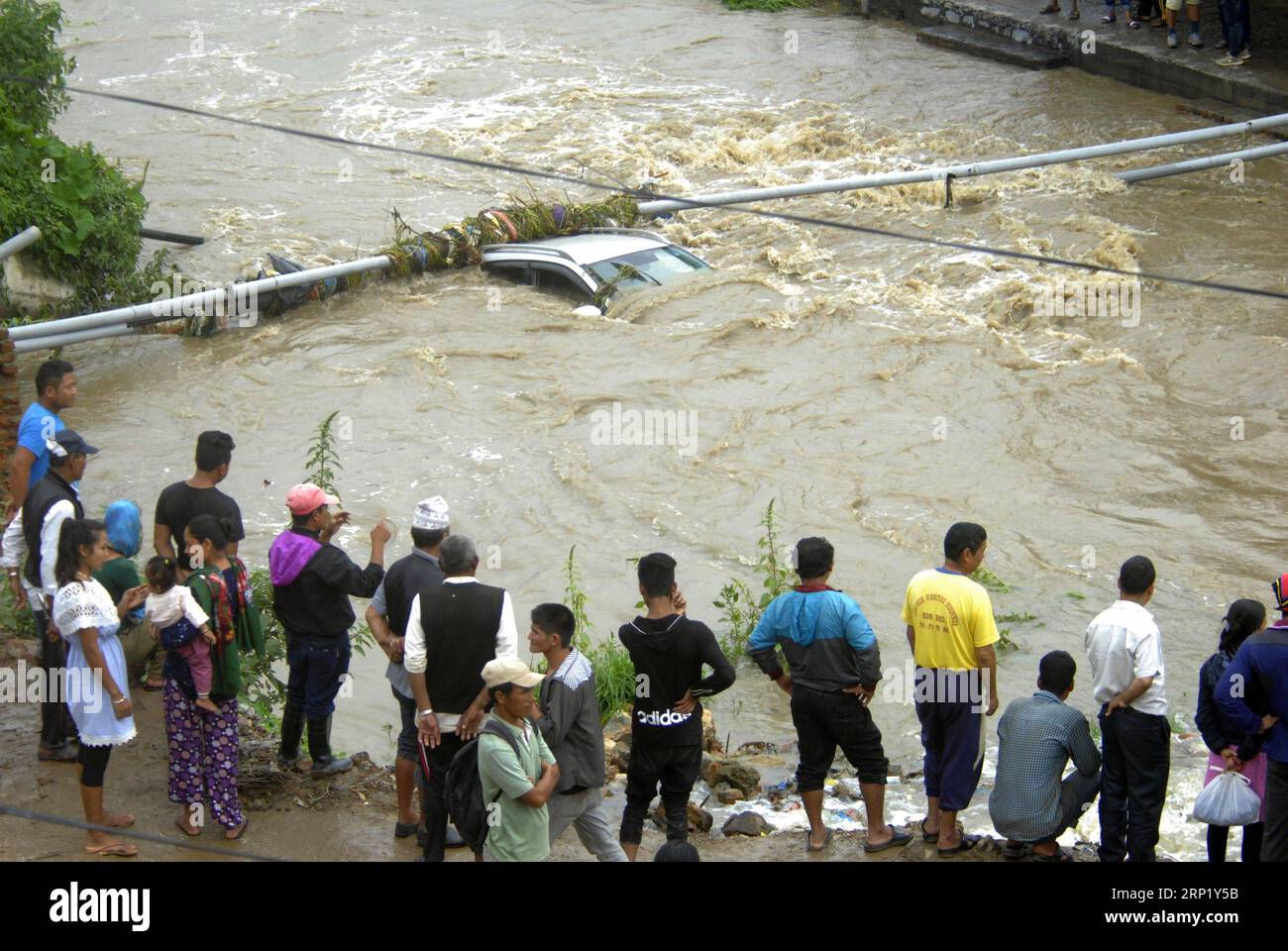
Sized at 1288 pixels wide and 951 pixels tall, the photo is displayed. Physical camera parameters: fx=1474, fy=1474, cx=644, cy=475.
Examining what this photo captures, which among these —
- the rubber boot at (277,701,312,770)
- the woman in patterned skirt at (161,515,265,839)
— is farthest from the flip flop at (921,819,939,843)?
the woman in patterned skirt at (161,515,265,839)

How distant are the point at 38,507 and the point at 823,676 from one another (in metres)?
3.54

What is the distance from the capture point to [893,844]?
614cm

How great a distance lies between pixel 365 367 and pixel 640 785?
840 centimetres

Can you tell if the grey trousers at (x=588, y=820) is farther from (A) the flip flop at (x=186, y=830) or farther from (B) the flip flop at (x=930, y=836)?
(A) the flip flop at (x=186, y=830)

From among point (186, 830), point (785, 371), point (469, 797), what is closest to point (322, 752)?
point (186, 830)

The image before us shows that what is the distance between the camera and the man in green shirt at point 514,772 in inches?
194

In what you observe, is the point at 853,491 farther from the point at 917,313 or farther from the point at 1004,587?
the point at 917,313

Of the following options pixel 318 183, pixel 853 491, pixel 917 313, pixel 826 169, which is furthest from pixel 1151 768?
pixel 318 183

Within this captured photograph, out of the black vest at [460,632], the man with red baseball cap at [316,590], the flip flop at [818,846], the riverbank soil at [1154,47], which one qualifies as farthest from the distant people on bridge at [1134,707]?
the riverbank soil at [1154,47]

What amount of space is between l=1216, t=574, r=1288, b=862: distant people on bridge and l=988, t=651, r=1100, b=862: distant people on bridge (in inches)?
23.9

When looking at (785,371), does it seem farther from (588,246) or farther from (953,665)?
(953,665)

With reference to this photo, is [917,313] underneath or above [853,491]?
above

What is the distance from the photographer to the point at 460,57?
25578mm

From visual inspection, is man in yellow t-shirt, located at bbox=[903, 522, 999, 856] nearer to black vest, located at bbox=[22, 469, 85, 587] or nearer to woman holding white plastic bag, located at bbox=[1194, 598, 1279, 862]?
woman holding white plastic bag, located at bbox=[1194, 598, 1279, 862]
